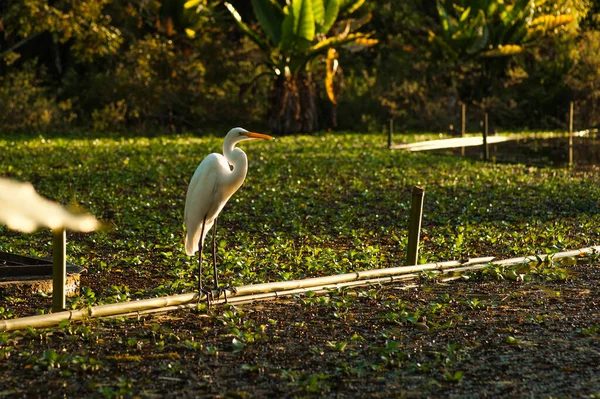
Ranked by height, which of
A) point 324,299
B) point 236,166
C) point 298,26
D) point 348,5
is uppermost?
point 348,5

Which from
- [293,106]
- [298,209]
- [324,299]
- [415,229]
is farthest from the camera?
[293,106]

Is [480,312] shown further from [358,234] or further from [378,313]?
[358,234]

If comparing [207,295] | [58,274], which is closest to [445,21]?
[207,295]

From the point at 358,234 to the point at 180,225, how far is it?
2.06 m

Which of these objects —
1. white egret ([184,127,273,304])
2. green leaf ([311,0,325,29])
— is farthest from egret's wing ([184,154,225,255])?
green leaf ([311,0,325,29])

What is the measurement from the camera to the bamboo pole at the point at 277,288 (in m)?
6.50

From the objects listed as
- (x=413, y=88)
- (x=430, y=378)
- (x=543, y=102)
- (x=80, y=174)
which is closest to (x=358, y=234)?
(x=430, y=378)

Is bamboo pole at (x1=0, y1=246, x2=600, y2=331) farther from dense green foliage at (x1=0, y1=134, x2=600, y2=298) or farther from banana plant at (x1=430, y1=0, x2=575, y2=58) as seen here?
banana plant at (x1=430, y1=0, x2=575, y2=58)

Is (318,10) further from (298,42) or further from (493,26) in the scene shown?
(493,26)

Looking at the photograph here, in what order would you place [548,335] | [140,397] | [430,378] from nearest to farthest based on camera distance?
[140,397] < [430,378] < [548,335]

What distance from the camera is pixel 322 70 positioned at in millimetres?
27547

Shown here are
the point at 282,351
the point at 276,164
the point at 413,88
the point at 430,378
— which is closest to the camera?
the point at 430,378

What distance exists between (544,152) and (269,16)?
762 centimetres

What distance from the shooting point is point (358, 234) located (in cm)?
1109
